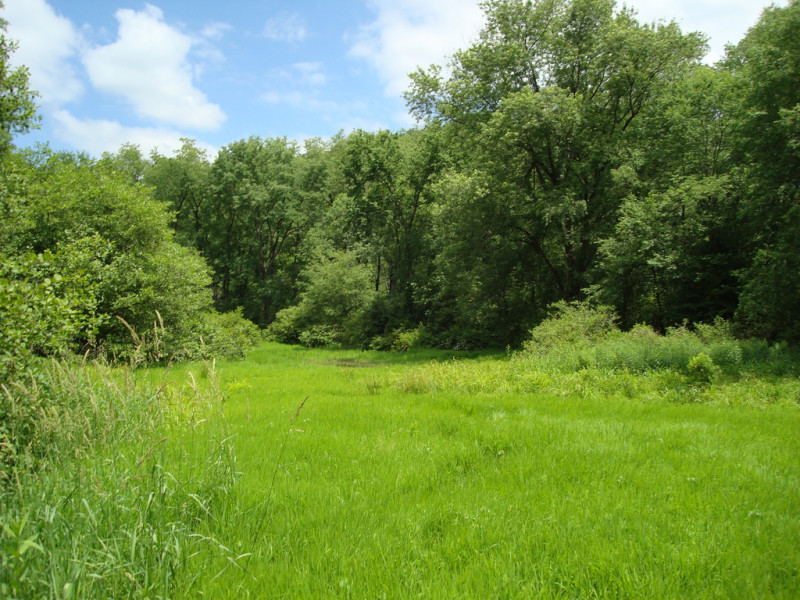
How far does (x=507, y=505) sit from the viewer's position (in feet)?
13.4

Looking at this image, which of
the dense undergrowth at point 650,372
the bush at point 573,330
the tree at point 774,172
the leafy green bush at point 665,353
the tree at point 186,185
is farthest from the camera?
the tree at point 186,185

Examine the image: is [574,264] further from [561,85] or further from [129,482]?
[129,482]

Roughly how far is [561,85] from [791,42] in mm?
10658

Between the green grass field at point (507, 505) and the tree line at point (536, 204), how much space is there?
468 cm

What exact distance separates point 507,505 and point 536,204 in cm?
1939

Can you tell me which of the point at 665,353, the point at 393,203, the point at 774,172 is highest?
the point at 393,203

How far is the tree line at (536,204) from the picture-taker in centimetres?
1399

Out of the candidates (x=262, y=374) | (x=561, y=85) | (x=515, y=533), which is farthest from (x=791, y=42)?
(x=262, y=374)

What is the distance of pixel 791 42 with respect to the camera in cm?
1373

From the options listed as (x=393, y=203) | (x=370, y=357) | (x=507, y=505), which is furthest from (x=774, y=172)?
(x=393, y=203)

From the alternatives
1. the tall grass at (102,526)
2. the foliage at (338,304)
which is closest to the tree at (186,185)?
the foliage at (338,304)

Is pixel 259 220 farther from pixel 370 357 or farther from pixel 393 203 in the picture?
pixel 370 357

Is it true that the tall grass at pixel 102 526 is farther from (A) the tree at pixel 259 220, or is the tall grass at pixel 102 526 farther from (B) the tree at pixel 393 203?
(A) the tree at pixel 259 220

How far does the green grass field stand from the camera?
3.02 m
